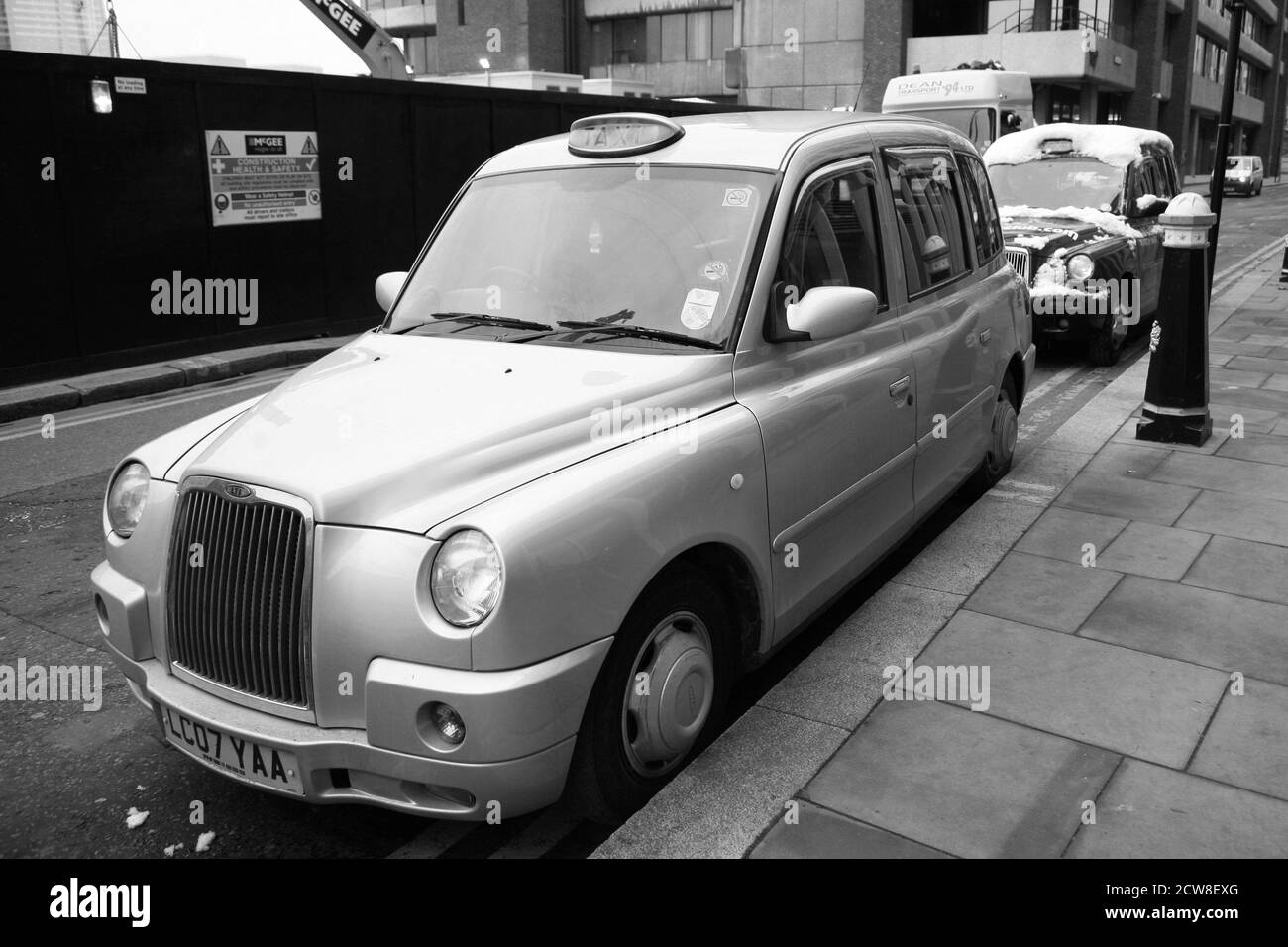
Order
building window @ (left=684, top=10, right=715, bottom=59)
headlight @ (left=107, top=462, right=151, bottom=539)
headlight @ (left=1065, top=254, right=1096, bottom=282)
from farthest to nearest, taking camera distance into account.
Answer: building window @ (left=684, top=10, right=715, bottom=59) < headlight @ (left=1065, top=254, right=1096, bottom=282) < headlight @ (left=107, top=462, right=151, bottom=539)

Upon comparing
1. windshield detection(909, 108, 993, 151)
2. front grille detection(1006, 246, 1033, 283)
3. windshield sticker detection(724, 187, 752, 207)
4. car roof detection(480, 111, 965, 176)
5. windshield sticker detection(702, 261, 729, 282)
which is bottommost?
front grille detection(1006, 246, 1033, 283)

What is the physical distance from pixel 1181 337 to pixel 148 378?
Result: 8379 millimetres

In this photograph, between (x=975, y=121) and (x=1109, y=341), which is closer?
(x=1109, y=341)

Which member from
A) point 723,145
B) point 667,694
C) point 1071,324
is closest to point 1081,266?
point 1071,324

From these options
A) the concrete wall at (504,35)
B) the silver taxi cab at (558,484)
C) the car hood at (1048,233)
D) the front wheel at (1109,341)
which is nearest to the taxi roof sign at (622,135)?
the silver taxi cab at (558,484)

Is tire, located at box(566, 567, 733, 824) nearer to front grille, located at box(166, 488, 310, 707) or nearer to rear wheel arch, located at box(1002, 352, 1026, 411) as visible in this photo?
front grille, located at box(166, 488, 310, 707)

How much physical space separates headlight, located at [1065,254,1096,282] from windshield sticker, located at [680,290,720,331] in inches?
275

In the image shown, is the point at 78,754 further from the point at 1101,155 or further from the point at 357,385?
the point at 1101,155

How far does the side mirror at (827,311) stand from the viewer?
3654 mm

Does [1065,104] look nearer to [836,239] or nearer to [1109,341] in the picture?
[1109,341]

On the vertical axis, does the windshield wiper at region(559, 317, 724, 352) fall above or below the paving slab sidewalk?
above

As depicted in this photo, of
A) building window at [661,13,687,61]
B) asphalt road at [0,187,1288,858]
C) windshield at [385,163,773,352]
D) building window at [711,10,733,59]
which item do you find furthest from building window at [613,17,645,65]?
windshield at [385,163,773,352]

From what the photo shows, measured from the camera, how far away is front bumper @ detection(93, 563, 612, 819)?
8.84 feet
